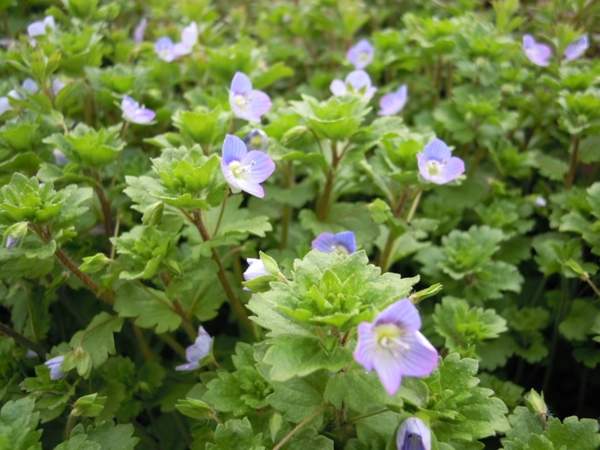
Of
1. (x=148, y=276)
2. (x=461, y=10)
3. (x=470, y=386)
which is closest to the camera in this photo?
(x=470, y=386)

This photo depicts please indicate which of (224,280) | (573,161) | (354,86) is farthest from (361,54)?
(224,280)

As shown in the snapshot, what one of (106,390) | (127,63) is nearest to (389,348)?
(106,390)

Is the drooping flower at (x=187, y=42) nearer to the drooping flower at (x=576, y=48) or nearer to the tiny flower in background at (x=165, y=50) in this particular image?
the tiny flower in background at (x=165, y=50)

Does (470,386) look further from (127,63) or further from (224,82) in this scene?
(127,63)

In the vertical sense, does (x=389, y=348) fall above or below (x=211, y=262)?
above

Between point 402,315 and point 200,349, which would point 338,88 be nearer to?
point 200,349

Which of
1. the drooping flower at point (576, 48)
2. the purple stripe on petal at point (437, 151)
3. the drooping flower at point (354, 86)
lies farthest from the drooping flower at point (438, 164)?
the drooping flower at point (576, 48)
